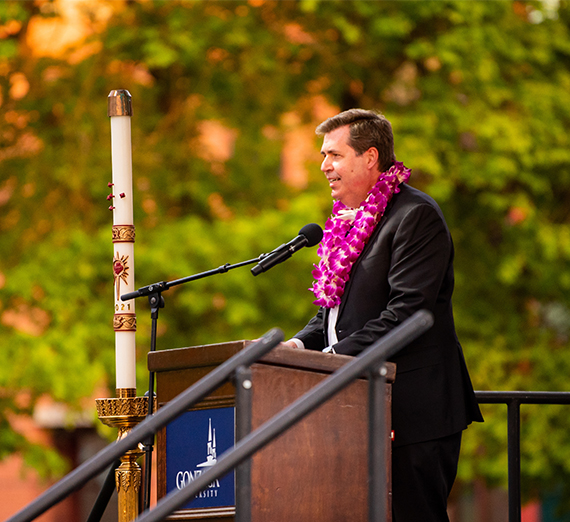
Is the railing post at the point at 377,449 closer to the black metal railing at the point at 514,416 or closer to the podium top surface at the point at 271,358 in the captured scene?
the podium top surface at the point at 271,358

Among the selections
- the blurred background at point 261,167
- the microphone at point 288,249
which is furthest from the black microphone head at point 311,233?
the blurred background at point 261,167

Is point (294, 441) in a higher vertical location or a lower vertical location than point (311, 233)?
lower

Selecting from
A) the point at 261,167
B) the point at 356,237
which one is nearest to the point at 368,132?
the point at 356,237

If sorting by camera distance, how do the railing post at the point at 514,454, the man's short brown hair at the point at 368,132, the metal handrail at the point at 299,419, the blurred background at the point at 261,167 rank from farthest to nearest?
the blurred background at the point at 261,167, the railing post at the point at 514,454, the man's short brown hair at the point at 368,132, the metal handrail at the point at 299,419

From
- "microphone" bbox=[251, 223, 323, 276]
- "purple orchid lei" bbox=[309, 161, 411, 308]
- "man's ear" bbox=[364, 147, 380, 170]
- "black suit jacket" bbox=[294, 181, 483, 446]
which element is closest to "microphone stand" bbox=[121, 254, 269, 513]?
"microphone" bbox=[251, 223, 323, 276]

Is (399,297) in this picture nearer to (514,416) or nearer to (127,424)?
(127,424)

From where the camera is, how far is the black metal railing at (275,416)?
2.41 m

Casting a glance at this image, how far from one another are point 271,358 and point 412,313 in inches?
26.9

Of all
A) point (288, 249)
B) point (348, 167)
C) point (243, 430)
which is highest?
point (348, 167)

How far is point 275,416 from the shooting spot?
250cm

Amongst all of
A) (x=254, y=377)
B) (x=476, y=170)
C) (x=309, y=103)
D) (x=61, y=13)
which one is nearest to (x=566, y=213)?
(x=476, y=170)

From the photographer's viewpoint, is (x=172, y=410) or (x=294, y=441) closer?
(x=172, y=410)

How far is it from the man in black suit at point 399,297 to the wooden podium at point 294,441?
278mm

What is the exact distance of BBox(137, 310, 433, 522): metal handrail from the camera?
7.57 ft
